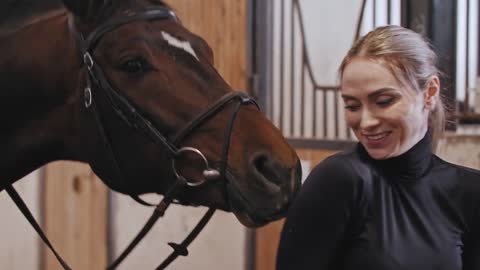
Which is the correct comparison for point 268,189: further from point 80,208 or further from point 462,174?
point 80,208

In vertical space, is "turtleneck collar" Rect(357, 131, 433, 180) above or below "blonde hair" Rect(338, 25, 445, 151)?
below

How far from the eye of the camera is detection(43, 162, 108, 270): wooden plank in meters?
2.69

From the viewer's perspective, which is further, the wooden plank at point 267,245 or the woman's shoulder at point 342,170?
the wooden plank at point 267,245

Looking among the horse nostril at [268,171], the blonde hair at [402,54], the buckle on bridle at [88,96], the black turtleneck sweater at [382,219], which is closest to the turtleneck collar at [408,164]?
the black turtleneck sweater at [382,219]

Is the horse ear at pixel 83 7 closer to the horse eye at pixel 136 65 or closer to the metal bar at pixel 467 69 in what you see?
the horse eye at pixel 136 65

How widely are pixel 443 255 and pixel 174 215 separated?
171 centimetres

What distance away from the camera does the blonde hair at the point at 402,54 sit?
1.10 m

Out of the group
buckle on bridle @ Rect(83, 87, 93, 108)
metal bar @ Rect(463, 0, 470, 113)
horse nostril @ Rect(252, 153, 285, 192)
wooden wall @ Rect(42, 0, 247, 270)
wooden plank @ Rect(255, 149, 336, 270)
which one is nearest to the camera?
horse nostril @ Rect(252, 153, 285, 192)

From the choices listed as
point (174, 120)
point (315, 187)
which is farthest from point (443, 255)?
point (174, 120)

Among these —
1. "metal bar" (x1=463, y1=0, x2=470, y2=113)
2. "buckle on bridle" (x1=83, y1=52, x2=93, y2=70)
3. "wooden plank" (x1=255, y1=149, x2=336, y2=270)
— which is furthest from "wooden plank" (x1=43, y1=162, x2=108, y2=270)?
"buckle on bridle" (x1=83, y1=52, x2=93, y2=70)

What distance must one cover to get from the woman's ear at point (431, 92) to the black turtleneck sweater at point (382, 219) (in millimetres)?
70

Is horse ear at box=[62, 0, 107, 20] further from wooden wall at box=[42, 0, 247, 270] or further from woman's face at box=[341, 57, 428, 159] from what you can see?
wooden wall at box=[42, 0, 247, 270]

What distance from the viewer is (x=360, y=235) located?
108 centimetres

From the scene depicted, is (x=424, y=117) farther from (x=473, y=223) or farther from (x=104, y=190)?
(x=104, y=190)
